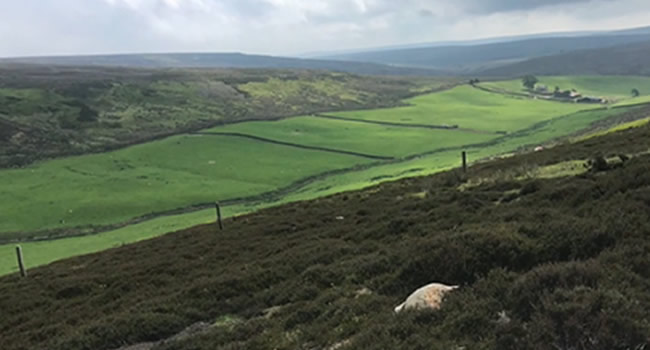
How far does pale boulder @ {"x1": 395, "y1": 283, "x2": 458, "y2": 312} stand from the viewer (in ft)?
34.3

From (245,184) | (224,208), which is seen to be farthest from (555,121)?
(224,208)

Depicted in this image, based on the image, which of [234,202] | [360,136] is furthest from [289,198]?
[360,136]

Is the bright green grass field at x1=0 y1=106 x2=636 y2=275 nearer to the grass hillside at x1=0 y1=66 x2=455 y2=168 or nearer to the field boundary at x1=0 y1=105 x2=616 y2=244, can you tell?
the field boundary at x1=0 y1=105 x2=616 y2=244

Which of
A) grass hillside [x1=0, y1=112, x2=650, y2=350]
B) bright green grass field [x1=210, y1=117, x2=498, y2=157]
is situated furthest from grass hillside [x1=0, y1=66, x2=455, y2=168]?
grass hillside [x1=0, y1=112, x2=650, y2=350]

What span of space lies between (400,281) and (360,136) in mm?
108575

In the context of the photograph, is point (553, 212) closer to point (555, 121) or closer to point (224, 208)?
point (224, 208)

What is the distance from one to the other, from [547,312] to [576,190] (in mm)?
12646

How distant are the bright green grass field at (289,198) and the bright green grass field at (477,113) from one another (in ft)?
72.6

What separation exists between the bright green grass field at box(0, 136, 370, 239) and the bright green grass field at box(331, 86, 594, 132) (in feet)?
178

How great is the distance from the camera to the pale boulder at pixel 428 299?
34.3 feet

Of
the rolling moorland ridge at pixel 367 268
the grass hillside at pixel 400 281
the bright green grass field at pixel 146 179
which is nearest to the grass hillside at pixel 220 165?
the bright green grass field at pixel 146 179

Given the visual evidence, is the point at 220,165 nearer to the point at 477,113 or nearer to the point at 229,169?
the point at 229,169

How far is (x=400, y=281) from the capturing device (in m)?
13.6

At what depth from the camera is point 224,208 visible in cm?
6612
